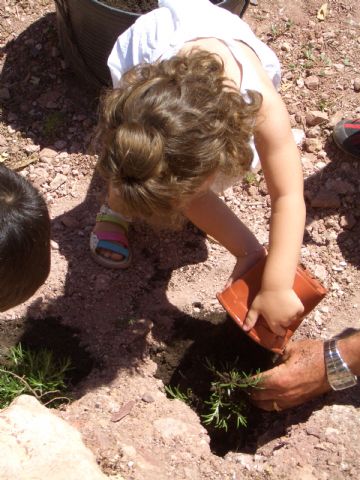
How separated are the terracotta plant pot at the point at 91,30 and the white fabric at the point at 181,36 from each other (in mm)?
293

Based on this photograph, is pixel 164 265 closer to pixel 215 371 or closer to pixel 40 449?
pixel 215 371

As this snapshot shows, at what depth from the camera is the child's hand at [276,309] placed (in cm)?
189

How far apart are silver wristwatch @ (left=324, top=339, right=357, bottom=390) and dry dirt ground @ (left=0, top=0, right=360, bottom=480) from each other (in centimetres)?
10

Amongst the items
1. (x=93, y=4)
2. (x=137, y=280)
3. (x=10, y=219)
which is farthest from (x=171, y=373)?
(x=93, y=4)

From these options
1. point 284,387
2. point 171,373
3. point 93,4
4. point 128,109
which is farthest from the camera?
point 93,4

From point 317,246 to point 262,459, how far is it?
0.92 metres

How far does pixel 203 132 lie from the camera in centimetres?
170

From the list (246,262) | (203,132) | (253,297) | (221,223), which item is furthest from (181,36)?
(253,297)

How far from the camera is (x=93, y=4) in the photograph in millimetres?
2406

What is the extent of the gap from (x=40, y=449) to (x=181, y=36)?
1286 millimetres

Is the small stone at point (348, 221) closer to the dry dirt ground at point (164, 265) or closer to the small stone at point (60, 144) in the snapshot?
the dry dirt ground at point (164, 265)

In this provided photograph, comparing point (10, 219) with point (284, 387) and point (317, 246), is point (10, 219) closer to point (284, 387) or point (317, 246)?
point (284, 387)

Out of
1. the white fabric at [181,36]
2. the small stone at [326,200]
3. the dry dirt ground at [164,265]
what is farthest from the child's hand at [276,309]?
the small stone at [326,200]

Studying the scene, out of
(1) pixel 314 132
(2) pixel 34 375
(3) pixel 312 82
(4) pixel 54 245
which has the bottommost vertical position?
(2) pixel 34 375
